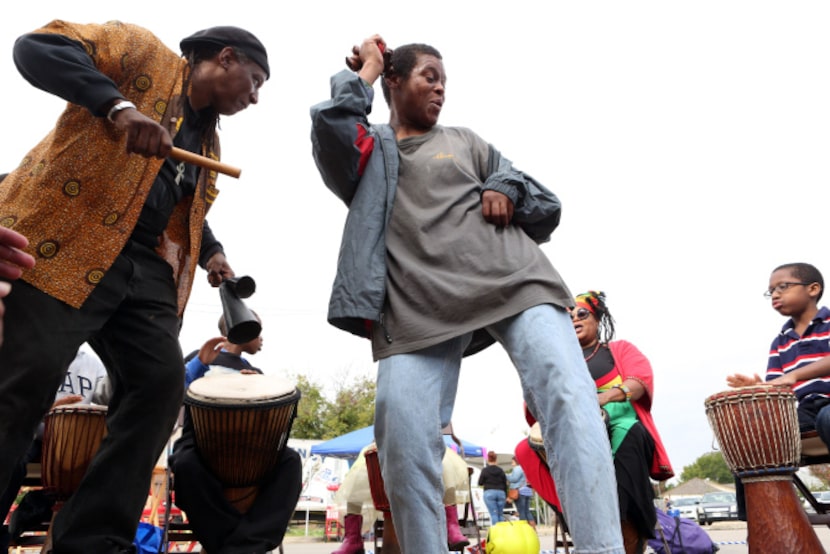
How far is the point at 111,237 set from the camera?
2334mm

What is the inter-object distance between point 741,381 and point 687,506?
17.5 m

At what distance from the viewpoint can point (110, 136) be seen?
2354 millimetres

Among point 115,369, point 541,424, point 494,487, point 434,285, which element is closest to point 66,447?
point 115,369

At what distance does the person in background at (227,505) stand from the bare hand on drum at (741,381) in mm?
2525

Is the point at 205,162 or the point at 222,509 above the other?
the point at 205,162

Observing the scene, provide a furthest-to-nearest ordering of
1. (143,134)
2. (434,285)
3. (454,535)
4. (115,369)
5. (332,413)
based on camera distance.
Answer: (332,413) → (454,535) → (115,369) → (434,285) → (143,134)

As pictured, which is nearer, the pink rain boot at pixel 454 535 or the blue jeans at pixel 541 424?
the blue jeans at pixel 541 424

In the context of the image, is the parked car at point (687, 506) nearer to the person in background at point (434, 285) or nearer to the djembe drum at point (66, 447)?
the djembe drum at point (66, 447)

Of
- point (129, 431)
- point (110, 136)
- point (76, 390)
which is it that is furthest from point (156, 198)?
point (76, 390)

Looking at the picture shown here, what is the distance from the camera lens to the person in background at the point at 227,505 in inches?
144

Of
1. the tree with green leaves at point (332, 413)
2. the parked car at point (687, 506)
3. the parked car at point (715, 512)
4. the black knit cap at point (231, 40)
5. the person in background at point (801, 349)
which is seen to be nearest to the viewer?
the black knit cap at point (231, 40)

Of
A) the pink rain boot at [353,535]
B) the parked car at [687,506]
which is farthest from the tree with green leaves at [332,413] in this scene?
the pink rain boot at [353,535]

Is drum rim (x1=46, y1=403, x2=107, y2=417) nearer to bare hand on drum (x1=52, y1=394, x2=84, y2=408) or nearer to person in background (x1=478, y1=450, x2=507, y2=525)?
bare hand on drum (x1=52, y1=394, x2=84, y2=408)

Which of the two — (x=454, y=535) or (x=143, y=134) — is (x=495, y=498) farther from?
(x=143, y=134)
